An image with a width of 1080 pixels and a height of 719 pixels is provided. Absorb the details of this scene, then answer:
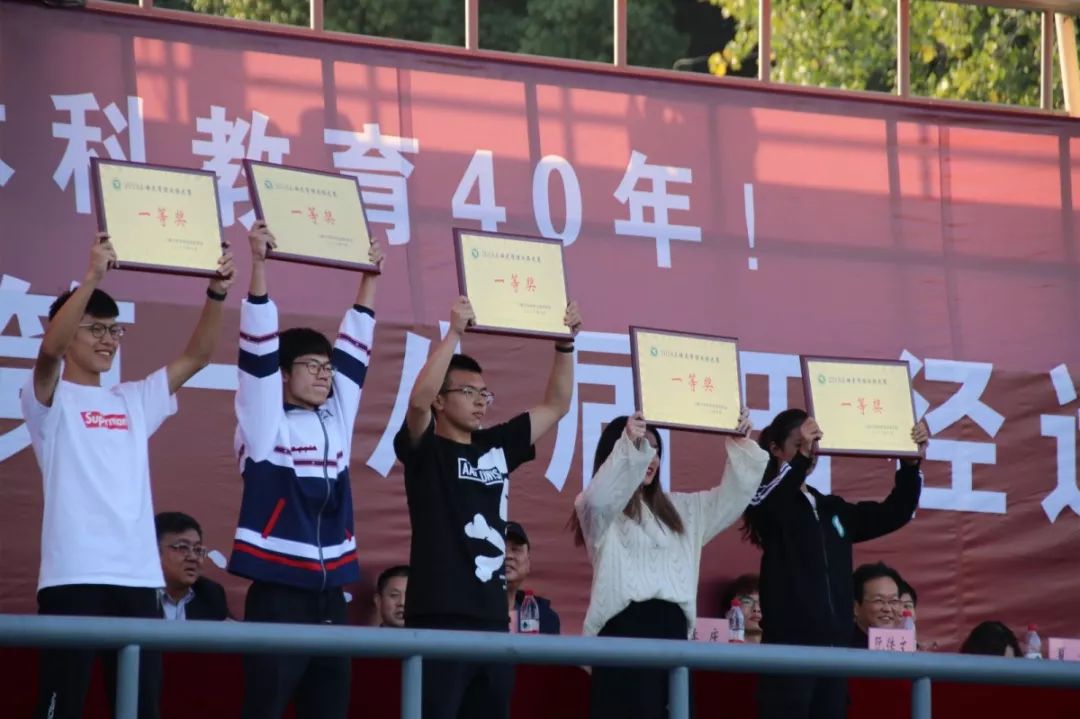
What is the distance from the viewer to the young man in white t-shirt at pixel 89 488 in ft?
13.7

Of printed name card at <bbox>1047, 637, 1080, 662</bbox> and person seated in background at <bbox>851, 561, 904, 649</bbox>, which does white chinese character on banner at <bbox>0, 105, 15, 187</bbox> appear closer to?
person seated in background at <bbox>851, 561, 904, 649</bbox>

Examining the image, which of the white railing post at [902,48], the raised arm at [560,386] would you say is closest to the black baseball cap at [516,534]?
the raised arm at [560,386]

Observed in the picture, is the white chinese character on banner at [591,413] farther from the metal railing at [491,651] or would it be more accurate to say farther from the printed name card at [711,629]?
the metal railing at [491,651]

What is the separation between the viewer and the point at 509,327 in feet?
15.8

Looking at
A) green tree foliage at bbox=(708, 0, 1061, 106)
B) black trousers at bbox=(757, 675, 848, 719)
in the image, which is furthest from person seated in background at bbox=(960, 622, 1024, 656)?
green tree foliage at bbox=(708, 0, 1061, 106)

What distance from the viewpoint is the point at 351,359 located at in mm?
4703

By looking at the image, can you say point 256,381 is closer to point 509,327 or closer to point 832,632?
point 509,327

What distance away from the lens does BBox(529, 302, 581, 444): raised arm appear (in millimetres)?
4879

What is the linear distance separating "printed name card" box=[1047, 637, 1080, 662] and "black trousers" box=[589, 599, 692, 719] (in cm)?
199

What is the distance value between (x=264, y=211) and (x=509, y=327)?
2.31 feet

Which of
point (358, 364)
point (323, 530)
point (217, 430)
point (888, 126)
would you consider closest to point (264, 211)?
point (358, 364)

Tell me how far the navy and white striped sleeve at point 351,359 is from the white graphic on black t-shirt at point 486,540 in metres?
0.40

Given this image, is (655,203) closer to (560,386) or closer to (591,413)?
(591,413)

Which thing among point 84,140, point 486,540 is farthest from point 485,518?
point 84,140
